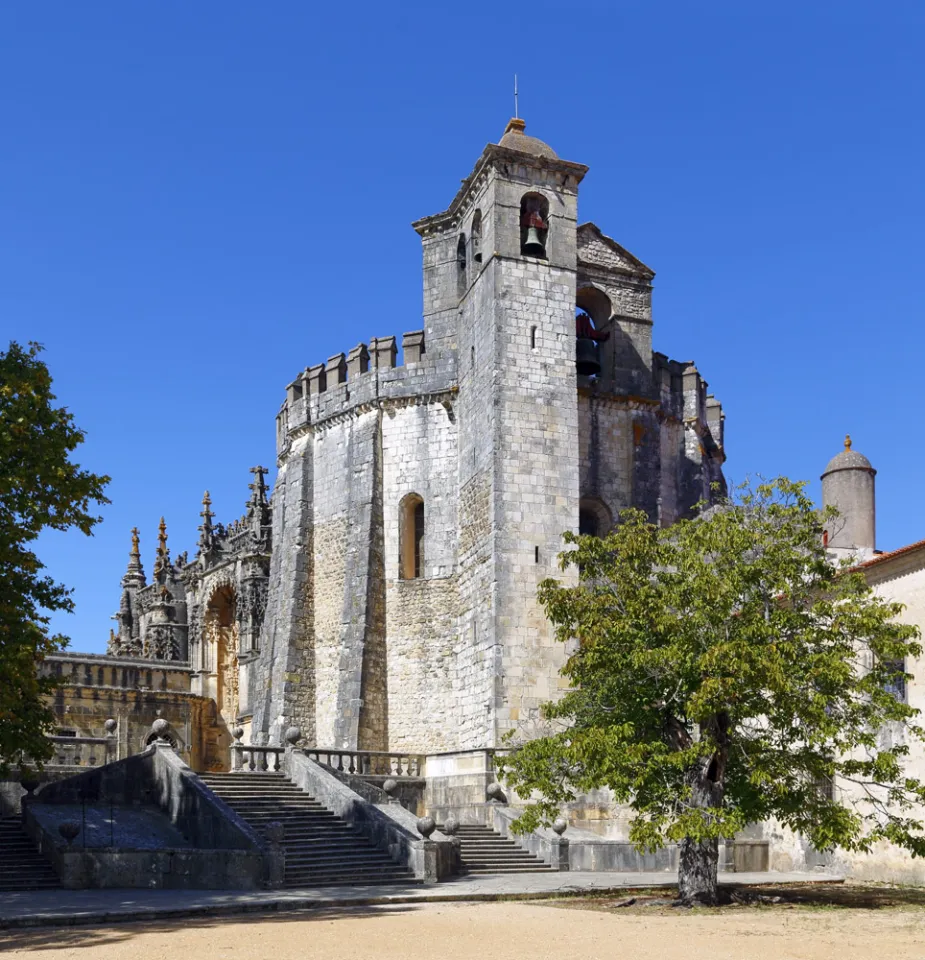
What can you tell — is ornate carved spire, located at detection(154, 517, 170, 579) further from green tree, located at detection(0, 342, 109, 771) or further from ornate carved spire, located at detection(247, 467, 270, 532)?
green tree, located at detection(0, 342, 109, 771)

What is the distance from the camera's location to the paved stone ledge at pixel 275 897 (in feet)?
48.0

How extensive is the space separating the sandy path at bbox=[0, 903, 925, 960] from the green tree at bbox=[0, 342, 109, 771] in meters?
3.48

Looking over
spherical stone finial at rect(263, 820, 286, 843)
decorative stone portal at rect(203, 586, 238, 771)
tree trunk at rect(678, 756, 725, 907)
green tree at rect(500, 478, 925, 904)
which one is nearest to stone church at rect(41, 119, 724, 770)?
decorative stone portal at rect(203, 586, 238, 771)

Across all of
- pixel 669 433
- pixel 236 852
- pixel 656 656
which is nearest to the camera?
pixel 656 656

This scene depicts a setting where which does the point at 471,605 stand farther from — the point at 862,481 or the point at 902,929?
the point at 902,929

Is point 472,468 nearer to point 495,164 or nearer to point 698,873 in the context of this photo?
point 495,164

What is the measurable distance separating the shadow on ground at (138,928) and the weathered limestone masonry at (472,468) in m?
10.1

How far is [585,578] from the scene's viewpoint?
1878 centimetres

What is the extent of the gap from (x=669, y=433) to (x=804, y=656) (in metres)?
15.9

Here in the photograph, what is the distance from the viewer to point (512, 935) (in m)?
13.2

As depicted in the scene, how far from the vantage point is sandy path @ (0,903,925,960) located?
11.9m

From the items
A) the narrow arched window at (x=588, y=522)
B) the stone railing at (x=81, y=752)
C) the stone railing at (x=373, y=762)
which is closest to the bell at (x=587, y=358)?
the narrow arched window at (x=588, y=522)

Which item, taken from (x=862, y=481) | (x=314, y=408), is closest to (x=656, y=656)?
(x=862, y=481)

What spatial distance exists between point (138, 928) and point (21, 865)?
5540 millimetres
